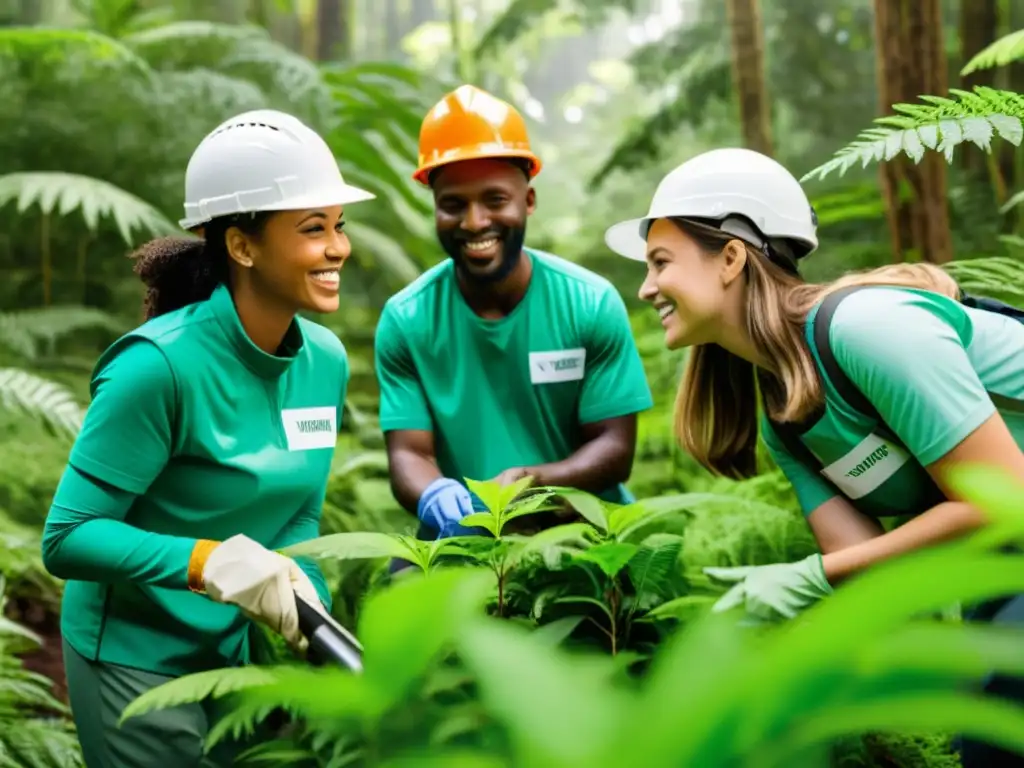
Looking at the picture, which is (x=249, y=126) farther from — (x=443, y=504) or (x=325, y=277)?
(x=443, y=504)

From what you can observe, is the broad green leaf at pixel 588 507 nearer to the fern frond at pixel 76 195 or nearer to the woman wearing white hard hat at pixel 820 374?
the woman wearing white hard hat at pixel 820 374

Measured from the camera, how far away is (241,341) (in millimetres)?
2492

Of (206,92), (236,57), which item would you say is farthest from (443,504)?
(236,57)

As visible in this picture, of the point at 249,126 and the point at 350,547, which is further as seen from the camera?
the point at 249,126

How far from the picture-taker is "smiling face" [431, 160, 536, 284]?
127 inches

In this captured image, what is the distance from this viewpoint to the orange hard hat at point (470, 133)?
Result: 3.23 meters

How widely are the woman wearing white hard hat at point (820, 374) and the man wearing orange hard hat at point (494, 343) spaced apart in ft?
1.98

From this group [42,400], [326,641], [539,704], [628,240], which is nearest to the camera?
[539,704]

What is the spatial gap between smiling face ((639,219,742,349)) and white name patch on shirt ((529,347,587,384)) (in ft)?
2.67

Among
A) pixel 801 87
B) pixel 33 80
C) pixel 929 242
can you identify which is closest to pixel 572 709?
pixel 929 242

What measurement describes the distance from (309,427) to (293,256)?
1.43 feet

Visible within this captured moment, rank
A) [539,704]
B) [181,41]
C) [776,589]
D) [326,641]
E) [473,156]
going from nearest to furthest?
[539,704]
[326,641]
[776,589]
[473,156]
[181,41]

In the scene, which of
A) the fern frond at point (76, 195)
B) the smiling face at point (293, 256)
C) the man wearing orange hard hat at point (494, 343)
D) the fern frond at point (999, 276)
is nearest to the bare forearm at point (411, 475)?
the man wearing orange hard hat at point (494, 343)

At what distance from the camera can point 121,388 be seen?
88.8 inches
